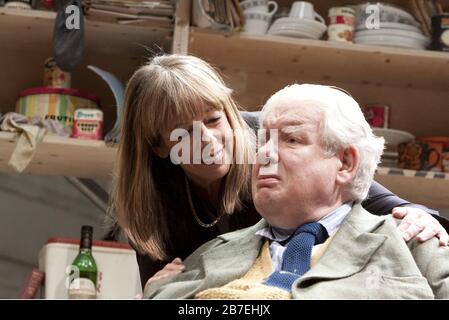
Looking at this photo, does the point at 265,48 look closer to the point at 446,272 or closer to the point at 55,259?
the point at 55,259

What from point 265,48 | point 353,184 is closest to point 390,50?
point 265,48

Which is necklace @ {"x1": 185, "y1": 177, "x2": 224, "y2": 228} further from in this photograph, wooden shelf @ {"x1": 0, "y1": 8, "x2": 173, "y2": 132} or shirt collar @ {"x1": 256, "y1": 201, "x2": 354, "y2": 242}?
wooden shelf @ {"x1": 0, "y1": 8, "x2": 173, "y2": 132}

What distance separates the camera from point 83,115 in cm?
283

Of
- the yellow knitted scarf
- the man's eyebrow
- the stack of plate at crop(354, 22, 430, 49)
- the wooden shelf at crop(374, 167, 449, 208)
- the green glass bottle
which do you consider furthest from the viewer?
the stack of plate at crop(354, 22, 430, 49)

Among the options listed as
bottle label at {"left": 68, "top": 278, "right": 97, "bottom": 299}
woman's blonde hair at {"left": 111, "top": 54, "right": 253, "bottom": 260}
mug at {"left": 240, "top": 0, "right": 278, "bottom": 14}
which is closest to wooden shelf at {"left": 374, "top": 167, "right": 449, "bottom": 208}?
→ mug at {"left": 240, "top": 0, "right": 278, "bottom": 14}

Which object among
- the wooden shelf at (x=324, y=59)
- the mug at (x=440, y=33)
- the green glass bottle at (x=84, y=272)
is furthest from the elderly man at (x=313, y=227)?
the mug at (x=440, y=33)

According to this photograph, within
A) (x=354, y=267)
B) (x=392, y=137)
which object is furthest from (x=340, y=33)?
(x=354, y=267)

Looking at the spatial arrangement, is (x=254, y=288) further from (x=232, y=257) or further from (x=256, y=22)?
(x=256, y=22)

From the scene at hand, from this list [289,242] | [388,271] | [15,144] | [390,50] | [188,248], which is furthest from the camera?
[390,50]

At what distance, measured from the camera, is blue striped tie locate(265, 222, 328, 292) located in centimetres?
142

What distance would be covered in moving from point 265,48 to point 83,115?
2.08ft

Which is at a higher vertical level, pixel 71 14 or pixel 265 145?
pixel 71 14

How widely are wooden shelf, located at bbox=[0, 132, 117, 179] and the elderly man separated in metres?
1.18

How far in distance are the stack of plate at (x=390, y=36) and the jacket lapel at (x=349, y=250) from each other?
1497 mm
